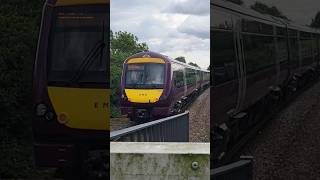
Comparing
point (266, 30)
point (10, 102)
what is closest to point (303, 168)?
point (266, 30)

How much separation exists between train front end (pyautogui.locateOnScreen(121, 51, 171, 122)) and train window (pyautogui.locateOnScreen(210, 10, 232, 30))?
244 millimetres

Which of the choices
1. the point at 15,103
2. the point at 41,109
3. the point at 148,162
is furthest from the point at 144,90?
the point at 15,103

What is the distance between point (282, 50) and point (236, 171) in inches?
19.6

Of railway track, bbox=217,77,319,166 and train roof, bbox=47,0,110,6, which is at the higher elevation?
train roof, bbox=47,0,110,6

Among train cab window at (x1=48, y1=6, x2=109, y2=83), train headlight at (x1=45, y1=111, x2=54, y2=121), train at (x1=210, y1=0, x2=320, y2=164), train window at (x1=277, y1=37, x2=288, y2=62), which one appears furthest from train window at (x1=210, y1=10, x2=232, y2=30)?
train headlight at (x1=45, y1=111, x2=54, y2=121)

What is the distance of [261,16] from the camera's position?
1931 mm

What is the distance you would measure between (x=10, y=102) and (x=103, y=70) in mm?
1989

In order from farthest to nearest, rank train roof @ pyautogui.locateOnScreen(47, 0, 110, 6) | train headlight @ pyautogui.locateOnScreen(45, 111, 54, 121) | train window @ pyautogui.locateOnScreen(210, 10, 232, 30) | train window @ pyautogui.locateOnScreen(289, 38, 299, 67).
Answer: train headlight @ pyautogui.locateOnScreen(45, 111, 54, 121) → train roof @ pyautogui.locateOnScreen(47, 0, 110, 6) → train window @ pyautogui.locateOnScreen(289, 38, 299, 67) → train window @ pyautogui.locateOnScreen(210, 10, 232, 30)

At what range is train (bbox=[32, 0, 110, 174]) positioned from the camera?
7.56ft

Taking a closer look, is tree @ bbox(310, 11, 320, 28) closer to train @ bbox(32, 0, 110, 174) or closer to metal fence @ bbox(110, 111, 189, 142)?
metal fence @ bbox(110, 111, 189, 142)

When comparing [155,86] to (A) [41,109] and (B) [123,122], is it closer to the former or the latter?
(B) [123,122]

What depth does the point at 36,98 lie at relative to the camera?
2582 millimetres

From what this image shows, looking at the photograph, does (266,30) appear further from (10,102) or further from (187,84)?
(10,102)

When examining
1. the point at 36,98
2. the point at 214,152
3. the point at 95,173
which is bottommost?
the point at 95,173
